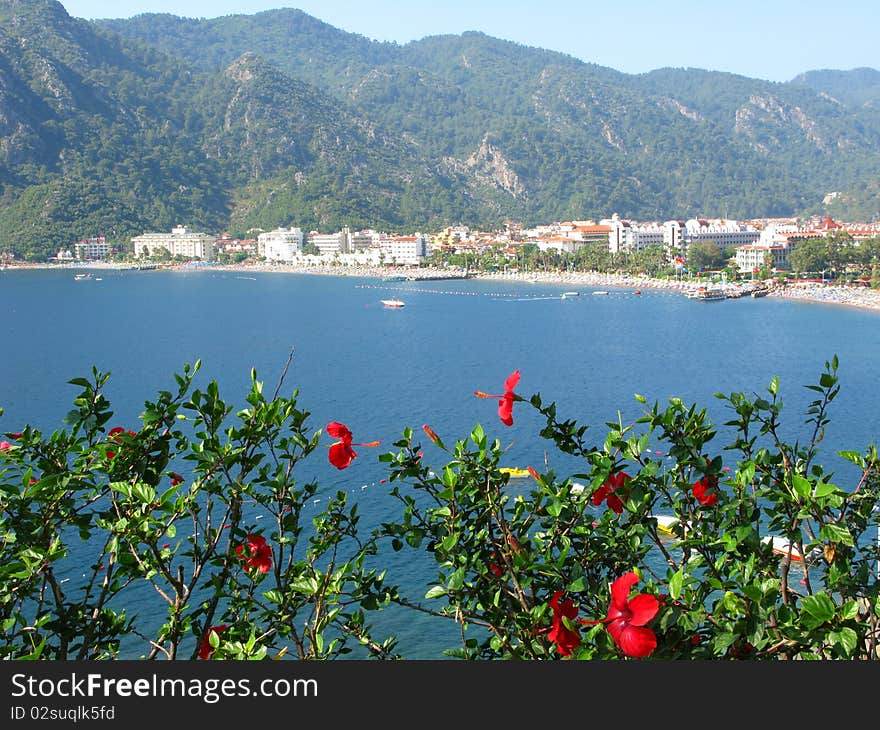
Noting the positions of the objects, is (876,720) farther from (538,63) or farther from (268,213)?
(538,63)

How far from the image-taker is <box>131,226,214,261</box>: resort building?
285 feet

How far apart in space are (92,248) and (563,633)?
300 ft

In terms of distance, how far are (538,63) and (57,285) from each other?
143900 millimetres

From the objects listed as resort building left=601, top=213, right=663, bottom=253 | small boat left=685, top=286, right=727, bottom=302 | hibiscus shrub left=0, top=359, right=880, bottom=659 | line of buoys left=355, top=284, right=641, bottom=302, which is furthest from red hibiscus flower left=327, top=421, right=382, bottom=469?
resort building left=601, top=213, right=663, bottom=253

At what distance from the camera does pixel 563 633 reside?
7.32 feet

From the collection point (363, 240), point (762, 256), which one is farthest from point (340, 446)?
point (363, 240)

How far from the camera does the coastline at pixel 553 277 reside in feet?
149

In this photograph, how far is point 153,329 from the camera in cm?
3728

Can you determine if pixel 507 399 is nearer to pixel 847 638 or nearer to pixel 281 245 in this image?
pixel 847 638

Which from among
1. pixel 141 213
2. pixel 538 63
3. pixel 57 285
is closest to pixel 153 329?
pixel 57 285

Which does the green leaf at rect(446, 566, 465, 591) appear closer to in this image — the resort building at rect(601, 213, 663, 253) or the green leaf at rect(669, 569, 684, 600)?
the green leaf at rect(669, 569, 684, 600)

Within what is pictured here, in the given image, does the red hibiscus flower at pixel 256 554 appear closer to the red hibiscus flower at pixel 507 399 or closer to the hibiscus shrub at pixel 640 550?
the hibiscus shrub at pixel 640 550

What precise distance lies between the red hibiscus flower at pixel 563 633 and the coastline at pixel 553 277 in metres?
43.1

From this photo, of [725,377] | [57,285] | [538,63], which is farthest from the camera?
[538,63]
